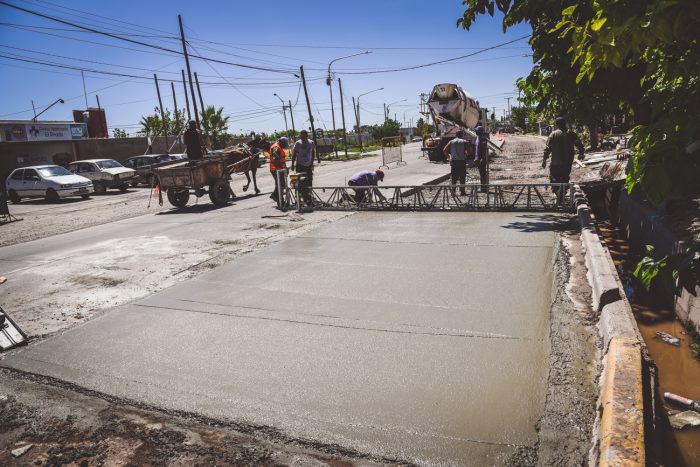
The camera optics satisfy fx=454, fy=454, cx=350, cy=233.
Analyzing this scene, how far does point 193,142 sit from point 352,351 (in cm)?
1023

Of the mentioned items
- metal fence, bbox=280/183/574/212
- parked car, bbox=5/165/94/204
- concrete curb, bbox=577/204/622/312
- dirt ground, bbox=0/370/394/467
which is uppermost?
parked car, bbox=5/165/94/204

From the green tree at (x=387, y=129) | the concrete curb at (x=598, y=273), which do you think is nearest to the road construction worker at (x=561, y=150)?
the concrete curb at (x=598, y=273)

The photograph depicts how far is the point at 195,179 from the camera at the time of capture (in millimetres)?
12016

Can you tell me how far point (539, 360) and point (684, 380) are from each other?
1175 millimetres

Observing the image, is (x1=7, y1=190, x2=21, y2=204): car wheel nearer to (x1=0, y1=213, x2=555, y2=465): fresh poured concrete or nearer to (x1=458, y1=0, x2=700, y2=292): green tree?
(x1=0, y1=213, x2=555, y2=465): fresh poured concrete

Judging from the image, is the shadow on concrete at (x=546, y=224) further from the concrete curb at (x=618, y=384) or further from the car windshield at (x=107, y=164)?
the car windshield at (x=107, y=164)

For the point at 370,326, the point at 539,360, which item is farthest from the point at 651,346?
the point at 370,326

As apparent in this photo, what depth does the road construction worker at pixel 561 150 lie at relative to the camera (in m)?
8.86

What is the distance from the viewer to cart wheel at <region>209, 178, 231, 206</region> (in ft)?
42.2

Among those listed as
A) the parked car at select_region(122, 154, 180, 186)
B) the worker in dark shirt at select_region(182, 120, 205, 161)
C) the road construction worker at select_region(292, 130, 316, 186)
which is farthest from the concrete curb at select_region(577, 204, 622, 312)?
the parked car at select_region(122, 154, 180, 186)

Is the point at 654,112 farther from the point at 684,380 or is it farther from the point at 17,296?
the point at 17,296

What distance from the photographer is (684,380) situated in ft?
11.6

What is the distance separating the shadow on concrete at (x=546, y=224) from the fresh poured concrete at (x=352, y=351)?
1.45 metres

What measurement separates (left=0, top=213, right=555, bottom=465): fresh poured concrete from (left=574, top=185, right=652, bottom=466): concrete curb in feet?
1.33
